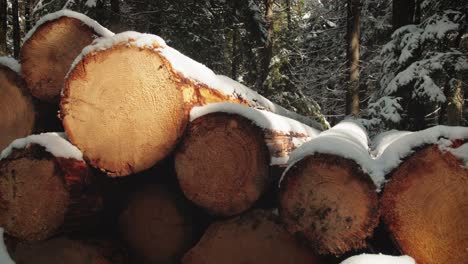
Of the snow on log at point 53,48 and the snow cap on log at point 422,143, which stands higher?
the snow on log at point 53,48

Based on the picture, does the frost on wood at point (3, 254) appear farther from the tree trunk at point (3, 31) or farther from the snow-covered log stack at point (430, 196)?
the tree trunk at point (3, 31)

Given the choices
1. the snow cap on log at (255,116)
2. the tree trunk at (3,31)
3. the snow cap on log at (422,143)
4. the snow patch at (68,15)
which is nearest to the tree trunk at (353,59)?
the snow cap on log at (255,116)

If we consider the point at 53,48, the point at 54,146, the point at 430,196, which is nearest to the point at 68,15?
the point at 53,48

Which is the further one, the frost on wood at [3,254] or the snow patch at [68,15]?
the snow patch at [68,15]

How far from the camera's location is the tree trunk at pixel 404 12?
281 inches

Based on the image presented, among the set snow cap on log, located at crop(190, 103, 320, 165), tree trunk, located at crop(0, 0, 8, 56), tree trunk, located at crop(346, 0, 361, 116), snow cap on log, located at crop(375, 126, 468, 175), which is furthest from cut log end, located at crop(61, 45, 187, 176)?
tree trunk, located at crop(346, 0, 361, 116)

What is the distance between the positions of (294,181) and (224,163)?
0.41 metres

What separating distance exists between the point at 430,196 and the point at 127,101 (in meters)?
1.69

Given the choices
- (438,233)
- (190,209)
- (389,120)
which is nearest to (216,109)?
(190,209)

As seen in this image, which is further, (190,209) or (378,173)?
(190,209)

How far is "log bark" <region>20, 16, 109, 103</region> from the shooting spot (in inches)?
101

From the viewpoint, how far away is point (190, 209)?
2.47 meters

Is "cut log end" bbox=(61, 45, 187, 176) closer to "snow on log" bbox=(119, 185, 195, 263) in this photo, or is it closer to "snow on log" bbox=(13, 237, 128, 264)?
"snow on log" bbox=(119, 185, 195, 263)

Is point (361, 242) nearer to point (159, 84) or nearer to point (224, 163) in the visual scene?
point (224, 163)
